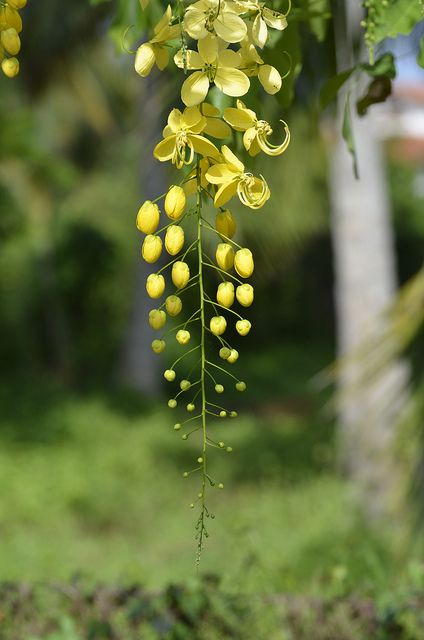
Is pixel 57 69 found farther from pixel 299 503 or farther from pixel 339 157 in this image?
pixel 299 503

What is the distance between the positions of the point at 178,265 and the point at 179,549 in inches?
181

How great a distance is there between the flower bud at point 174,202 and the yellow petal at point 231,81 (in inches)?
3.9

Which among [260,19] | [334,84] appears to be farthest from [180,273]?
[334,84]

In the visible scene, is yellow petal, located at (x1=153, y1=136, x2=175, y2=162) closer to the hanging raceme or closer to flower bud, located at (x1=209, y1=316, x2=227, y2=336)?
the hanging raceme

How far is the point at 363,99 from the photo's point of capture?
1195 mm

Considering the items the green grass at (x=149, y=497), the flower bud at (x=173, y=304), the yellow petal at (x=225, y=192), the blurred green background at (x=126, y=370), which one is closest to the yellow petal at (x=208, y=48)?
the yellow petal at (x=225, y=192)

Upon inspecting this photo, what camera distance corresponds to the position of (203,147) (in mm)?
807

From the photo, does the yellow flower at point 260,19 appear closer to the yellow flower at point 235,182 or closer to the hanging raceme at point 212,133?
the hanging raceme at point 212,133

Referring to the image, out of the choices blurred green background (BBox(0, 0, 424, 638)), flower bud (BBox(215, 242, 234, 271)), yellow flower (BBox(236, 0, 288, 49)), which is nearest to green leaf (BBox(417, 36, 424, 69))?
yellow flower (BBox(236, 0, 288, 49))

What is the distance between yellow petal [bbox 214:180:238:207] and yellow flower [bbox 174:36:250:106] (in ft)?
0.24

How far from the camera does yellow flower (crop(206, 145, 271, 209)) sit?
2.63 feet

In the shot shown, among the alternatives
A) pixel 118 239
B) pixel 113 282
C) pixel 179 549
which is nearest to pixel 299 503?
pixel 179 549

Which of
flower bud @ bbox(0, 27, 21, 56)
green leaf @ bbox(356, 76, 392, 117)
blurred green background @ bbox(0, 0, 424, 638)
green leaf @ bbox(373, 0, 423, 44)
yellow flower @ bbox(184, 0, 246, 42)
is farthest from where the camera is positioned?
blurred green background @ bbox(0, 0, 424, 638)

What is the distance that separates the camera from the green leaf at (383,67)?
112cm
